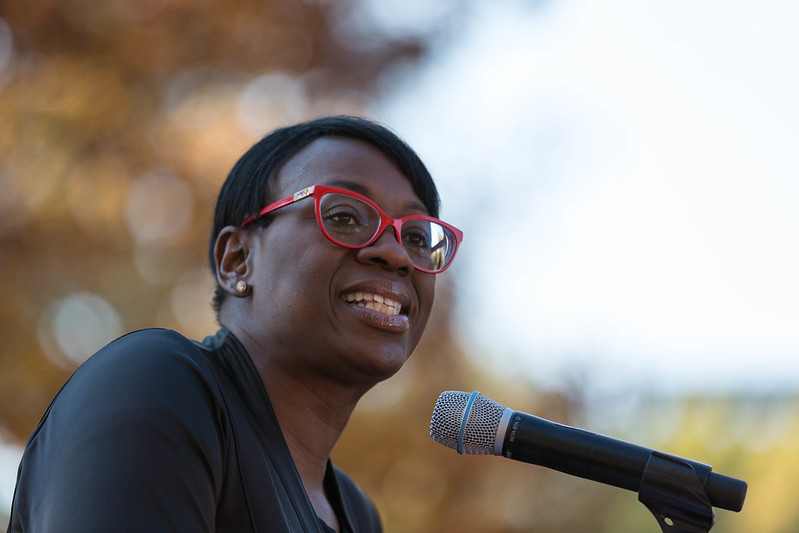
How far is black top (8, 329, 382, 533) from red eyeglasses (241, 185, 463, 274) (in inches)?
23.6

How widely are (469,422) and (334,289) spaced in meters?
0.65

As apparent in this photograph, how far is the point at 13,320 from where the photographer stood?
5703 mm

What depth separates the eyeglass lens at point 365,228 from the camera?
9.11 ft

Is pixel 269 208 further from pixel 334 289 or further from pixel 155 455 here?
pixel 155 455

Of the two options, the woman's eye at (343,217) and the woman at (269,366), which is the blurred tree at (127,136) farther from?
the woman's eye at (343,217)

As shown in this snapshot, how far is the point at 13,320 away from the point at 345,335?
3906 mm

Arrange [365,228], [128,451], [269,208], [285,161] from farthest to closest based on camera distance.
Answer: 1. [285,161]
2. [269,208]
3. [365,228]
4. [128,451]

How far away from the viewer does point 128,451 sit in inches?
73.1

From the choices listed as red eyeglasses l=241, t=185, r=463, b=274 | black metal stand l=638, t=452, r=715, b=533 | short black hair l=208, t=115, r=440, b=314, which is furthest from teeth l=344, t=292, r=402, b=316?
black metal stand l=638, t=452, r=715, b=533

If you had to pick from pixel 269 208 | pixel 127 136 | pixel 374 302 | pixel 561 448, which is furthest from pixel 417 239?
pixel 127 136

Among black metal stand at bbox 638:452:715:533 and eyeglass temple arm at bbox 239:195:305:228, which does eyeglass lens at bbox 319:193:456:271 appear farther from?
black metal stand at bbox 638:452:715:533

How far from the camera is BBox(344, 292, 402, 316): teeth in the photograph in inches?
107

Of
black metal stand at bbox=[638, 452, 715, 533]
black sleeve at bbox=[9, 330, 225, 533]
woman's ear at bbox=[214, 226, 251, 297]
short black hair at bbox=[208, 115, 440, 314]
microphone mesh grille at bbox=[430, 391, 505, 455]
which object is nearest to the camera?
black sleeve at bbox=[9, 330, 225, 533]

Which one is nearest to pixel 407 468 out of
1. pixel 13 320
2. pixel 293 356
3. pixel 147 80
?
pixel 13 320
